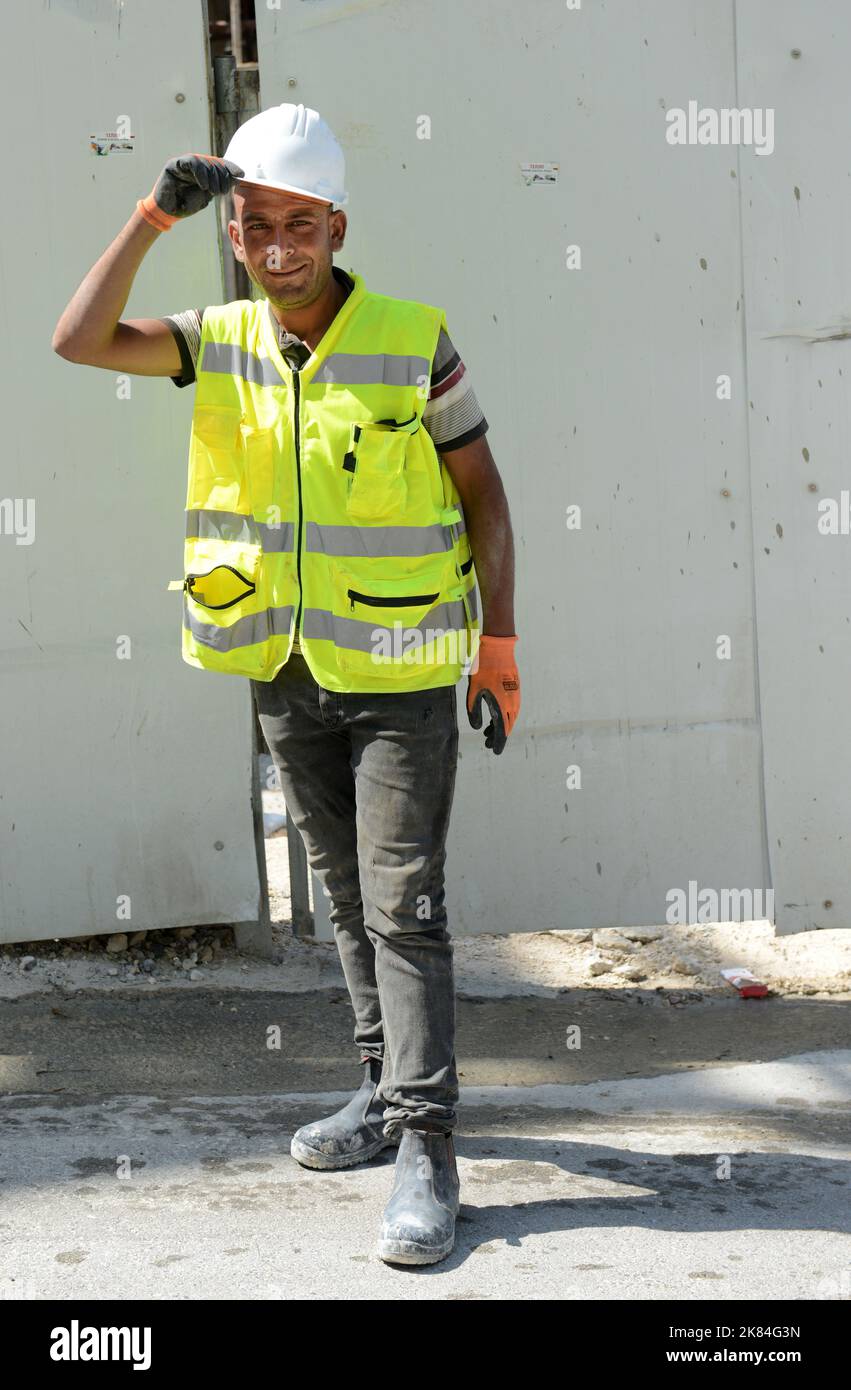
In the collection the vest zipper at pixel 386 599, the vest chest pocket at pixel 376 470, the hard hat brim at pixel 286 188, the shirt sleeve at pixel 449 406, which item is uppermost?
the hard hat brim at pixel 286 188

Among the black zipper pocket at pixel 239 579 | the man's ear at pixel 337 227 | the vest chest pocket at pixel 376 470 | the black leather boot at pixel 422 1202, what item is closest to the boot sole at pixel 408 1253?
the black leather boot at pixel 422 1202

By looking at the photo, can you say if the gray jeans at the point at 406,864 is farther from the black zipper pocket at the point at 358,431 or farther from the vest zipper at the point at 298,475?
the black zipper pocket at the point at 358,431

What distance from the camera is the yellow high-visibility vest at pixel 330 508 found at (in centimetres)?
304

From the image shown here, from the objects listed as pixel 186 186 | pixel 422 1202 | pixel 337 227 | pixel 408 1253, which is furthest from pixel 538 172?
pixel 408 1253

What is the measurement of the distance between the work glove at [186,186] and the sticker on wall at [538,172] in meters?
1.77

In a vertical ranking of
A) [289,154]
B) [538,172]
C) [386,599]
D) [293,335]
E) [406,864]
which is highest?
[538,172]

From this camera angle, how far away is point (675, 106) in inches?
181

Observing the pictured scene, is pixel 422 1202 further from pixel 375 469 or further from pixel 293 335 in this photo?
pixel 293 335

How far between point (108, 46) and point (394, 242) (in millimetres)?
976

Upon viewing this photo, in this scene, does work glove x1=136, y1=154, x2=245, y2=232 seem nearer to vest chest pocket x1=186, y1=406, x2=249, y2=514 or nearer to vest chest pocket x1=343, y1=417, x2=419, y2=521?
vest chest pocket x1=186, y1=406, x2=249, y2=514

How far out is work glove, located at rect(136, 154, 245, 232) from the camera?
9.45 ft

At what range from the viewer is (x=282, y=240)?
3027mm

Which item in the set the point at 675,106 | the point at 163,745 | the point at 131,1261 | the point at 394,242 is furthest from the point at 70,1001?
the point at 675,106

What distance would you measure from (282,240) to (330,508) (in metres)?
0.54
